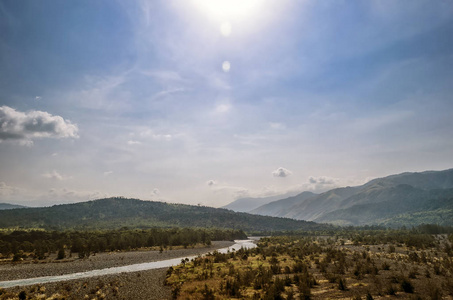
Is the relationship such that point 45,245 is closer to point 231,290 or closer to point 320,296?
point 231,290

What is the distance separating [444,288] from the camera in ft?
64.0

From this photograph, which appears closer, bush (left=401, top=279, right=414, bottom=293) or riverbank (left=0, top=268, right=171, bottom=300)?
bush (left=401, top=279, right=414, bottom=293)

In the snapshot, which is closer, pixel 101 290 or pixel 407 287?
pixel 407 287

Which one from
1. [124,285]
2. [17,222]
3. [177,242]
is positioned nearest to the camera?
[124,285]

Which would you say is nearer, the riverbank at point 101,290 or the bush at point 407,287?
the bush at point 407,287

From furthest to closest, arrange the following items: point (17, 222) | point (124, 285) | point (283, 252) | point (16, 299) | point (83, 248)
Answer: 1. point (17, 222)
2. point (83, 248)
3. point (283, 252)
4. point (124, 285)
5. point (16, 299)

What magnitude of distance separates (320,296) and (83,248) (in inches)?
2695

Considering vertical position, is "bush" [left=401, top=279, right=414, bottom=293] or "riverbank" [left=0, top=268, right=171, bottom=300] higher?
"bush" [left=401, top=279, right=414, bottom=293]

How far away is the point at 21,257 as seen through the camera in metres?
60.0

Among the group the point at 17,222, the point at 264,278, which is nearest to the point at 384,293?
the point at 264,278

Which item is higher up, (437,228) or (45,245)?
(45,245)

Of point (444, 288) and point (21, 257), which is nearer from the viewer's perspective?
point (444, 288)

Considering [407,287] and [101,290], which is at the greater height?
[407,287]

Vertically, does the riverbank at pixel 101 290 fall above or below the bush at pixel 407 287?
below
